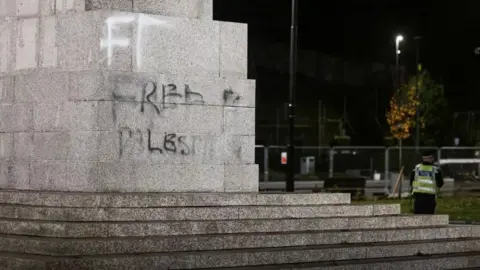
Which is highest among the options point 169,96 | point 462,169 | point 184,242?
point 169,96

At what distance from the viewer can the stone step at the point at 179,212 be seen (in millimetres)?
11312

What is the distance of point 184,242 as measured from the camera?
11016 mm

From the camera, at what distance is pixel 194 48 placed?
1388 cm

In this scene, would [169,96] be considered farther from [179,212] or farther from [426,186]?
[426,186]

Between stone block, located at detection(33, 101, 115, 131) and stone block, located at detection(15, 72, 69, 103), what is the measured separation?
4.5 inches

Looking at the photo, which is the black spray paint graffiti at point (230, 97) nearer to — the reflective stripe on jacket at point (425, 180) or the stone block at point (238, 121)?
the stone block at point (238, 121)

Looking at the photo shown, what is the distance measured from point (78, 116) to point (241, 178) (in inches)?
104

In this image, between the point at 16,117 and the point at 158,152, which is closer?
the point at 158,152

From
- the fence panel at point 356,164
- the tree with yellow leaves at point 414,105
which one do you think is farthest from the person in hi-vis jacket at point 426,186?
the tree with yellow leaves at point 414,105

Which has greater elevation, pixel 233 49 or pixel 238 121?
pixel 233 49

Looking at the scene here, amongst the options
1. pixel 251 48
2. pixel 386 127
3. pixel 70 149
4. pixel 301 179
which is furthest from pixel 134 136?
pixel 386 127

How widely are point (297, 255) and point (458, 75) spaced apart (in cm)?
6869

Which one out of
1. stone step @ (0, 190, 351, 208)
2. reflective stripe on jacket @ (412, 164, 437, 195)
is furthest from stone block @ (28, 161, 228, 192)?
reflective stripe on jacket @ (412, 164, 437, 195)

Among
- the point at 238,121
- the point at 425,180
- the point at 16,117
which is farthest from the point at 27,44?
the point at 425,180
